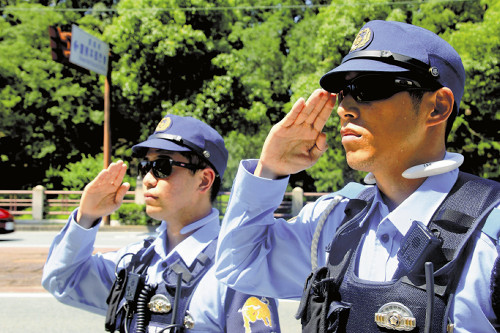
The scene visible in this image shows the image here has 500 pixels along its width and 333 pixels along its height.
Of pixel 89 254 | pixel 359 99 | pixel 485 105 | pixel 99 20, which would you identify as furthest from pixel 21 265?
pixel 99 20

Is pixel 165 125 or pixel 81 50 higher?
pixel 81 50

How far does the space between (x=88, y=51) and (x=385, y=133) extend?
17.0 m

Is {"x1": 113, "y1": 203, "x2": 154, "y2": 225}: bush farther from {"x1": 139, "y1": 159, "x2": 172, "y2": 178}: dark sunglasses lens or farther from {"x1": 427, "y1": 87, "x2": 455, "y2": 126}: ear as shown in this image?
{"x1": 427, "y1": 87, "x2": 455, "y2": 126}: ear

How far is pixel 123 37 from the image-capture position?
1892 cm

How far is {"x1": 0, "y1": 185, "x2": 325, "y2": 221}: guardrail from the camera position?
2086 centimetres

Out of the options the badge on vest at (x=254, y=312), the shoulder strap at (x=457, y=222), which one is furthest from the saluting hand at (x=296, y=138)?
the badge on vest at (x=254, y=312)

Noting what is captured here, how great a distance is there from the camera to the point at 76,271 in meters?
2.61

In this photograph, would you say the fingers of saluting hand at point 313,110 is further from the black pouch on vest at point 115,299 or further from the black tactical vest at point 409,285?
the black pouch on vest at point 115,299

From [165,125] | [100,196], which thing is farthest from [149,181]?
[165,125]

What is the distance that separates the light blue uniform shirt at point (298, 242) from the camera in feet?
4.34

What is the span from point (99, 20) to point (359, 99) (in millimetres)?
27371

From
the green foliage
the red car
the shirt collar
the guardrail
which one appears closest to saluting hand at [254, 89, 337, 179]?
the shirt collar

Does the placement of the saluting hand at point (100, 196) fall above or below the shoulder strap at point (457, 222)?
below

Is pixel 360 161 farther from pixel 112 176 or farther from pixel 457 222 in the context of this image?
pixel 112 176
